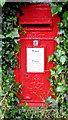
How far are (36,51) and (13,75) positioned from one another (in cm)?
59

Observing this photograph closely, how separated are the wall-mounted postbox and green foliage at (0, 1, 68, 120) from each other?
3.8 inches

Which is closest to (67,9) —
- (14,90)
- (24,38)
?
(24,38)

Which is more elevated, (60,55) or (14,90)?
(60,55)

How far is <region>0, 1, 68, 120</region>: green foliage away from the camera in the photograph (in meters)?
4.44

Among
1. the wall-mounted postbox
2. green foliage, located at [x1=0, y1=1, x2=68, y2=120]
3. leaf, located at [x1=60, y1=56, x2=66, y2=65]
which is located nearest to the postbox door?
the wall-mounted postbox

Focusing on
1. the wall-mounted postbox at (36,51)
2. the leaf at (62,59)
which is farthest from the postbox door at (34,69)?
the leaf at (62,59)

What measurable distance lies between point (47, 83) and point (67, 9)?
1.34m

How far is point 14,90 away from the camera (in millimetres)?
4629

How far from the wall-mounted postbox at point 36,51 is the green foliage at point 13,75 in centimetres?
10

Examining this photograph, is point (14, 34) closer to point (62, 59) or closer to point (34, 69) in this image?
point (34, 69)

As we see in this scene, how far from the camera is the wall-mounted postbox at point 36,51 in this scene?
14.8ft

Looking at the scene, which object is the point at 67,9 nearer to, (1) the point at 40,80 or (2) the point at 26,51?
(2) the point at 26,51

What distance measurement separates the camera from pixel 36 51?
4.56 meters

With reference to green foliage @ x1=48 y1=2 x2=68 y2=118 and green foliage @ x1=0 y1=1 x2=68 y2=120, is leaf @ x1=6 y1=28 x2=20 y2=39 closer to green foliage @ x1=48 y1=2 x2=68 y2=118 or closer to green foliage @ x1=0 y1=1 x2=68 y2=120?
green foliage @ x1=0 y1=1 x2=68 y2=120
